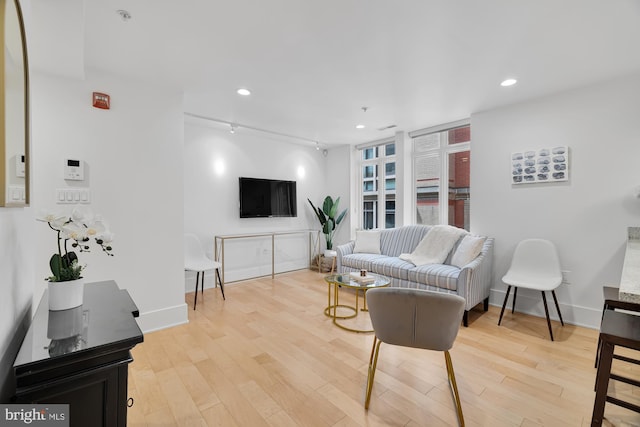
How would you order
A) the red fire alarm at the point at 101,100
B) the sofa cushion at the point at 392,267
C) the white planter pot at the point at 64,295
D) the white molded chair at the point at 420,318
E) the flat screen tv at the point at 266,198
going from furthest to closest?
the flat screen tv at the point at 266,198 → the sofa cushion at the point at 392,267 → the red fire alarm at the point at 101,100 → the white molded chair at the point at 420,318 → the white planter pot at the point at 64,295

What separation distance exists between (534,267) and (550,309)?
51 centimetres

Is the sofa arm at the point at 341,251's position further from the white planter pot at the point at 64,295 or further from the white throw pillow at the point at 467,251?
the white planter pot at the point at 64,295

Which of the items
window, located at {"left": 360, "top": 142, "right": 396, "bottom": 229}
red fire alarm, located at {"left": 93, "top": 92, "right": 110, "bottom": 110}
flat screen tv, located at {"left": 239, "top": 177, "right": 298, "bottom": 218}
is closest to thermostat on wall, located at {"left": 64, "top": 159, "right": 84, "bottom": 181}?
red fire alarm, located at {"left": 93, "top": 92, "right": 110, "bottom": 110}

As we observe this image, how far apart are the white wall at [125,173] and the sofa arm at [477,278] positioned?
119 inches

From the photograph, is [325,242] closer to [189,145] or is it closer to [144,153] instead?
[189,145]

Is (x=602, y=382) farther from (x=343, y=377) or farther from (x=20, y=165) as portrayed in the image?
(x=20, y=165)

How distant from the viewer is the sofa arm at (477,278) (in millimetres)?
2988

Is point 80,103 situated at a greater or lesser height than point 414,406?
greater

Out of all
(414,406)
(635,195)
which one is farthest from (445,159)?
(414,406)

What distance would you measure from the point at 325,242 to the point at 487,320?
3350 mm

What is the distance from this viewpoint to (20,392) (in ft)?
2.59

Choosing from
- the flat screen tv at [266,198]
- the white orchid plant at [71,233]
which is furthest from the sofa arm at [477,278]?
the flat screen tv at [266,198]

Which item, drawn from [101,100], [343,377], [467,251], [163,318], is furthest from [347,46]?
[163,318]

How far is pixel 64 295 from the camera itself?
1.21 meters
